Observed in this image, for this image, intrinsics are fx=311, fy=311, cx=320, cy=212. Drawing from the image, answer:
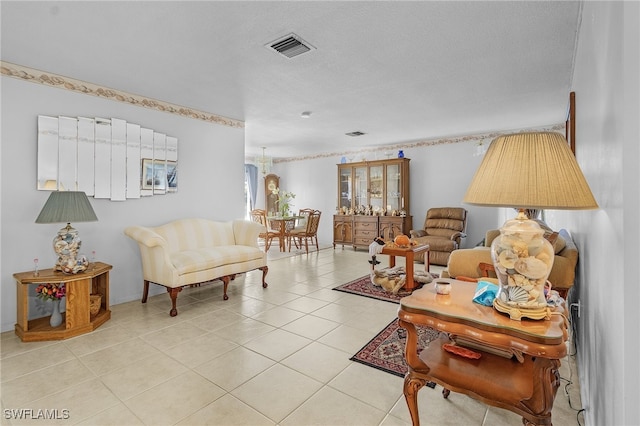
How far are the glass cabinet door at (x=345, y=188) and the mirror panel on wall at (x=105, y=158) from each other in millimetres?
4168

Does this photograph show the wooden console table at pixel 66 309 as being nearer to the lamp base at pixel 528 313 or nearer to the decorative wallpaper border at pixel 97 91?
the decorative wallpaper border at pixel 97 91

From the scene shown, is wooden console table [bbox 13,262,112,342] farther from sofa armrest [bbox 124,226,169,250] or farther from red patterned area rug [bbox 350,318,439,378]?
red patterned area rug [bbox 350,318,439,378]

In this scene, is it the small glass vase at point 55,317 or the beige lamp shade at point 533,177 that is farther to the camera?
the small glass vase at point 55,317

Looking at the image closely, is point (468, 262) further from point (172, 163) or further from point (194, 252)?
point (172, 163)

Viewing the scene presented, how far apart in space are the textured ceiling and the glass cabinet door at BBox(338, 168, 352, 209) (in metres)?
2.93

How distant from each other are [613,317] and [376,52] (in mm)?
2472

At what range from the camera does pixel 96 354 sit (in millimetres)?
2455

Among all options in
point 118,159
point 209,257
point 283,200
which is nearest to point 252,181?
point 283,200

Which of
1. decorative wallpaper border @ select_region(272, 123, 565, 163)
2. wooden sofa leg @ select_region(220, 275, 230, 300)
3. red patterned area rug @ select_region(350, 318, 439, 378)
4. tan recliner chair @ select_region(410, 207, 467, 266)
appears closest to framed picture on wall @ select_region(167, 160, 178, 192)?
wooden sofa leg @ select_region(220, 275, 230, 300)

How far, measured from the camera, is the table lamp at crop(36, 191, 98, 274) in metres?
2.76

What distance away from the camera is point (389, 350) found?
246cm

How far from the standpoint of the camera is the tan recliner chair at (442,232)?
542cm

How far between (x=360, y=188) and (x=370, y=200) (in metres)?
0.41

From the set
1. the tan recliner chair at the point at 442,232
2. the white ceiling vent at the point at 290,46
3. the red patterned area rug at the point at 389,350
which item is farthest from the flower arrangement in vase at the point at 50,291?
the tan recliner chair at the point at 442,232
